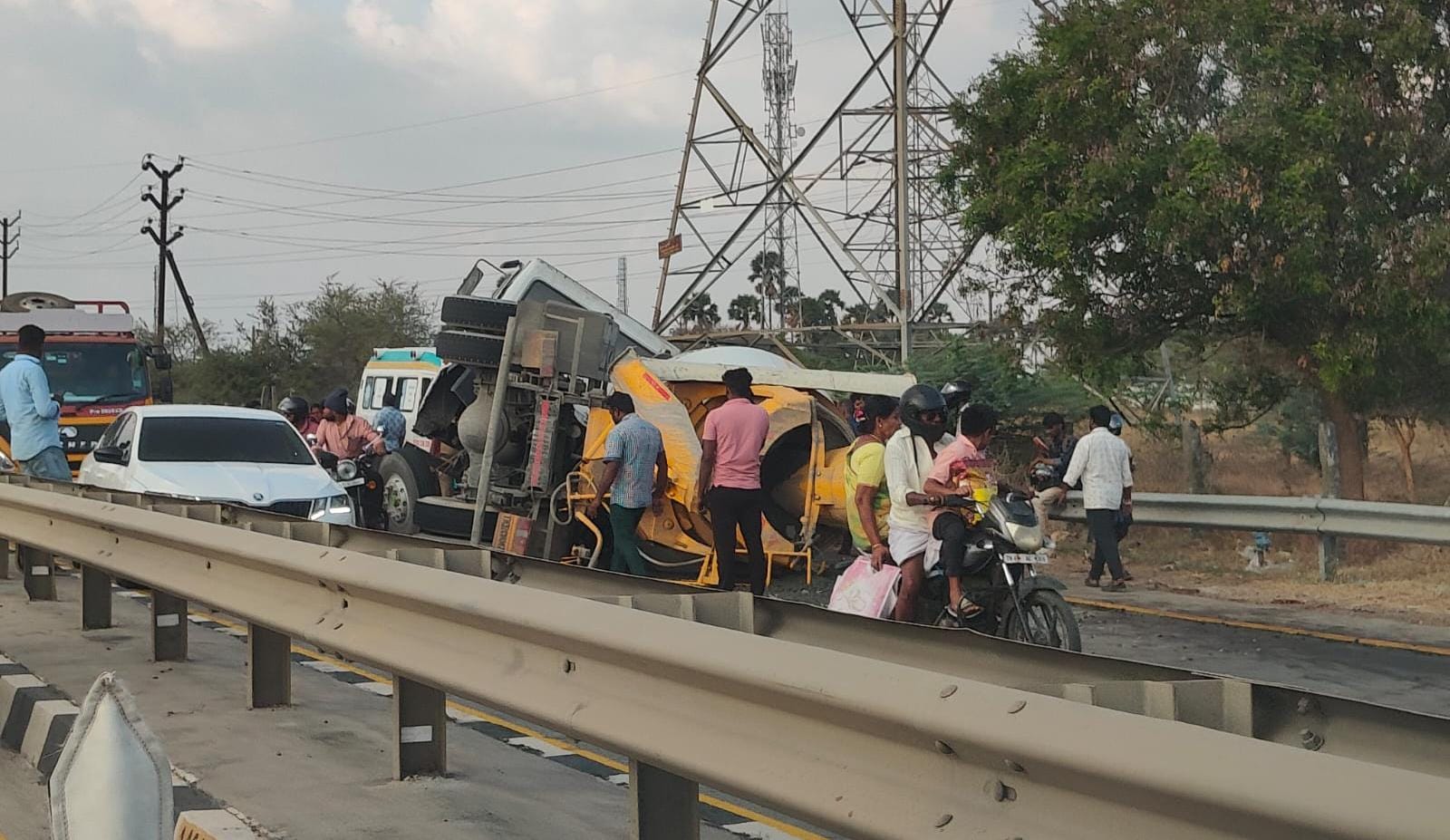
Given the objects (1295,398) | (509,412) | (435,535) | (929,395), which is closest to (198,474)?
(509,412)

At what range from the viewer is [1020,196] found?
1783 cm

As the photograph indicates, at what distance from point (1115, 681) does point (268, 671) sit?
5.32m

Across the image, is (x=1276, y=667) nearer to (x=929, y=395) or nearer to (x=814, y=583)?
(x=929, y=395)

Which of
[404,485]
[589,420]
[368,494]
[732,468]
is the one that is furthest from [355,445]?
[732,468]

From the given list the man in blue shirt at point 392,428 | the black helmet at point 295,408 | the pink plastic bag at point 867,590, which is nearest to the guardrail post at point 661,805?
the pink plastic bag at point 867,590

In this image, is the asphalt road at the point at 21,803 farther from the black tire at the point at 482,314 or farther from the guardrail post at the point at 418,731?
the black tire at the point at 482,314

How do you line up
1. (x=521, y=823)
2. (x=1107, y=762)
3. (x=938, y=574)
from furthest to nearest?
(x=938, y=574), (x=521, y=823), (x=1107, y=762)

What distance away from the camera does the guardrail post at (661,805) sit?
187 inches

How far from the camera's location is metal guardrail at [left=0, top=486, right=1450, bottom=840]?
8.11 feet

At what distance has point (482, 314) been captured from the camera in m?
15.8

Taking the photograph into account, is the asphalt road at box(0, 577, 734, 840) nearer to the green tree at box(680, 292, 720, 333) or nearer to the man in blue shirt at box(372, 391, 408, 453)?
the man in blue shirt at box(372, 391, 408, 453)

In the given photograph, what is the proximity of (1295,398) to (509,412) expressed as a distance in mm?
19081

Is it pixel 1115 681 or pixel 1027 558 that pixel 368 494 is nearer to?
pixel 1027 558

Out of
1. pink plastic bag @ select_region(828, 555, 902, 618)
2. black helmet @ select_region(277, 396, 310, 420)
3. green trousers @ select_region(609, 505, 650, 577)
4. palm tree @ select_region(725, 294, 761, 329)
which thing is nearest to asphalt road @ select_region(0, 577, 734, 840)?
pink plastic bag @ select_region(828, 555, 902, 618)
